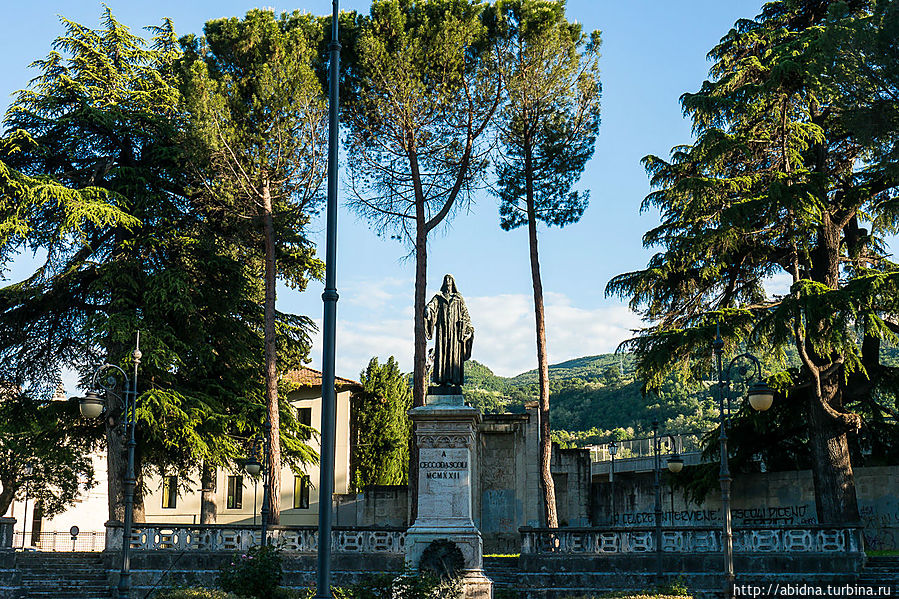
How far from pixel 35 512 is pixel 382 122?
3158 centimetres

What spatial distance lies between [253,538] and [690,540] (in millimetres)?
10294

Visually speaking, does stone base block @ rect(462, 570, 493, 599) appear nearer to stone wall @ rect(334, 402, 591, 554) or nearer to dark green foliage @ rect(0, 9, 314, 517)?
dark green foliage @ rect(0, 9, 314, 517)

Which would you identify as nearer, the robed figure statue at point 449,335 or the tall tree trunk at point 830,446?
the robed figure statue at point 449,335

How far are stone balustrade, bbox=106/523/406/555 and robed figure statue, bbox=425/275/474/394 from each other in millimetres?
5728

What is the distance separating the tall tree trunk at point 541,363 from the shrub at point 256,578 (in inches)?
341

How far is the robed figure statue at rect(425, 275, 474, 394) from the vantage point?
1581cm

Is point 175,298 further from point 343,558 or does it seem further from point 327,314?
point 327,314

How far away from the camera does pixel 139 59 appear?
91.8ft

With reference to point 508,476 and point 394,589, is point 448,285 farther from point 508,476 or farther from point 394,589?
point 508,476

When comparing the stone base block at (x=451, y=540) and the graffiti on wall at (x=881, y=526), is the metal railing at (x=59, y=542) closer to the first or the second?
the stone base block at (x=451, y=540)

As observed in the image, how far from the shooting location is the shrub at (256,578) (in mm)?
15109

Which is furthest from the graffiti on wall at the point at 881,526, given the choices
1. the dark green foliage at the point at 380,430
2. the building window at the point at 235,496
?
the building window at the point at 235,496

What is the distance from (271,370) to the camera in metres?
24.3

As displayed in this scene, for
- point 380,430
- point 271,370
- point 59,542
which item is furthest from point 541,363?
point 59,542
